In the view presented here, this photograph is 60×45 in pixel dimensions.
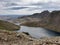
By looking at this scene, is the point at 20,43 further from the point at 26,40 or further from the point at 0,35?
the point at 0,35

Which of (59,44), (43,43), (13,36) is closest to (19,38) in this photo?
(13,36)

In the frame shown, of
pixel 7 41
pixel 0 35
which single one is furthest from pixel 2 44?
pixel 0 35

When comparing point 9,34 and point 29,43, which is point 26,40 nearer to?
point 29,43

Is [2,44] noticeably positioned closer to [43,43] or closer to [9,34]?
[9,34]

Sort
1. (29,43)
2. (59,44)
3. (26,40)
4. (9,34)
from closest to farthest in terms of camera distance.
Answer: (59,44) < (29,43) < (26,40) < (9,34)

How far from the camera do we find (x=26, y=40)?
1872 centimetres

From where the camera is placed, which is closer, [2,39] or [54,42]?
[54,42]

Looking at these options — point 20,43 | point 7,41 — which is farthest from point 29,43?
point 7,41

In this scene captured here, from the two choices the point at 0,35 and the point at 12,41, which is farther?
the point at 0,35

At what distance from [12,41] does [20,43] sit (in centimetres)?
103

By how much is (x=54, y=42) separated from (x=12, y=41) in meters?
4.26

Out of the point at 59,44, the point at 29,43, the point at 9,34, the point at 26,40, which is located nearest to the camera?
the point at 59,44

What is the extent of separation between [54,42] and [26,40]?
3225mm

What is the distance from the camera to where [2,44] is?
1775 cm
